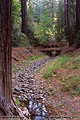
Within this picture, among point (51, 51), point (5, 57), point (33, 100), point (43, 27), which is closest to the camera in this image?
point (5, 57)

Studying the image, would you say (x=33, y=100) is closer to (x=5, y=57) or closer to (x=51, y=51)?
(x=5, y=57)

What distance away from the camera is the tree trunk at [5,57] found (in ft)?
6.11

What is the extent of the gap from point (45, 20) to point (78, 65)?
538 inches

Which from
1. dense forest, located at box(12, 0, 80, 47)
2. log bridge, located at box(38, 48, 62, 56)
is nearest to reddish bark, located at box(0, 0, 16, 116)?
dense forest, located at box(12, 0, 80, 47)

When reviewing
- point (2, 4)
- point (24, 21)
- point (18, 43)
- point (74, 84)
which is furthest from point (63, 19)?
point (2, 4)

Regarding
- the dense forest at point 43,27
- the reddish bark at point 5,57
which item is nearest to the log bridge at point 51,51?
the dense forest at point 43,27

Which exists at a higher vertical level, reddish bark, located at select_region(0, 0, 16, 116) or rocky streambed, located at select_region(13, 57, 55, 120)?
reddish bark, located at select_region(0, 0, 16, 116)

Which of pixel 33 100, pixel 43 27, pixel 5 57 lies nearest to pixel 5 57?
pixel 5 57

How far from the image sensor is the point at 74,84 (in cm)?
403

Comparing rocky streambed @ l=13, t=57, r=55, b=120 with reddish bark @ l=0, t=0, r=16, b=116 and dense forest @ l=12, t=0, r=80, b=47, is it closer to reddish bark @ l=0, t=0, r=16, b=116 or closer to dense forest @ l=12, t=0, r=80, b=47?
reddish bark @ l=0, t=0, r=16, b=116

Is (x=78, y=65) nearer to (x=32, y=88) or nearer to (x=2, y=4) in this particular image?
(x=32, y=88)

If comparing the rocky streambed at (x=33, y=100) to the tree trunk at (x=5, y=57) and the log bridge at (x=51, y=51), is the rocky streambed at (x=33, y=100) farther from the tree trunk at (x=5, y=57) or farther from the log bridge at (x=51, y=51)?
the log bridge at (x=51, y=51)

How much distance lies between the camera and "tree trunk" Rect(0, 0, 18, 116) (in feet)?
6.11

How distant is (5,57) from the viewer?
1.96m
